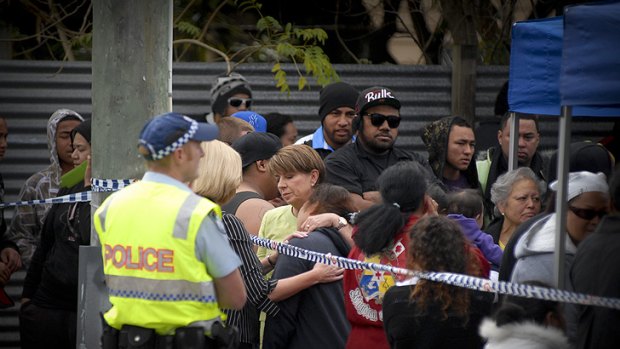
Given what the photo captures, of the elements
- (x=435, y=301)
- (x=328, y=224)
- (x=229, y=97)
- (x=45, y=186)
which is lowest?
(x=435, y=301)

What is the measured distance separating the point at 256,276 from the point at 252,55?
20.2ft

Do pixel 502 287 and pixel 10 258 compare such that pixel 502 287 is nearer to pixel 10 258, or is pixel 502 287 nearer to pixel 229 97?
pixel 10 258

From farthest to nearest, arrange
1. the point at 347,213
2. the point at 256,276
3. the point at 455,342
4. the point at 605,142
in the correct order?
the point at 605,142 → the point at 347,213 → the point at 256,276 → the point at 455,342

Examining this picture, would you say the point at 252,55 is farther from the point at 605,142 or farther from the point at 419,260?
the point at 419,260

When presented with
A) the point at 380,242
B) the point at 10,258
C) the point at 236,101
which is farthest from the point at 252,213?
the point at 236,101

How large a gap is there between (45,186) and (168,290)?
4.25 meters

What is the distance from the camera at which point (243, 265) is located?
570 centimetres

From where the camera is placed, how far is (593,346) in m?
4.78

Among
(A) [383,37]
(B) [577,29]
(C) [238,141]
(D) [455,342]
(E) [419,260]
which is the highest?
(A) [383,37]

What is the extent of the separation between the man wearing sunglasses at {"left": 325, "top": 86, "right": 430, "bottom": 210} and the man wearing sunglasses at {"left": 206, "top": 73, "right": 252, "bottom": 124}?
234 cm

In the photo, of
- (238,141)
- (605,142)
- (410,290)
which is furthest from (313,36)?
(410,290)

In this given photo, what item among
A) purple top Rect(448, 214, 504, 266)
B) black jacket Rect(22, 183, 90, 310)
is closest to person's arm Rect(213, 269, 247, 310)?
purple top Rect(448, 214, 504, 266)

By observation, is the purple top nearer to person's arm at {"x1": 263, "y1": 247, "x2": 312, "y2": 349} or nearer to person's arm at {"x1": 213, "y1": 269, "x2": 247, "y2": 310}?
Answer: person's arm at {"x1": 263, "y1": 247, "x2": 312, "y2": 349}

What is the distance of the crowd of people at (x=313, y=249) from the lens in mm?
4781
